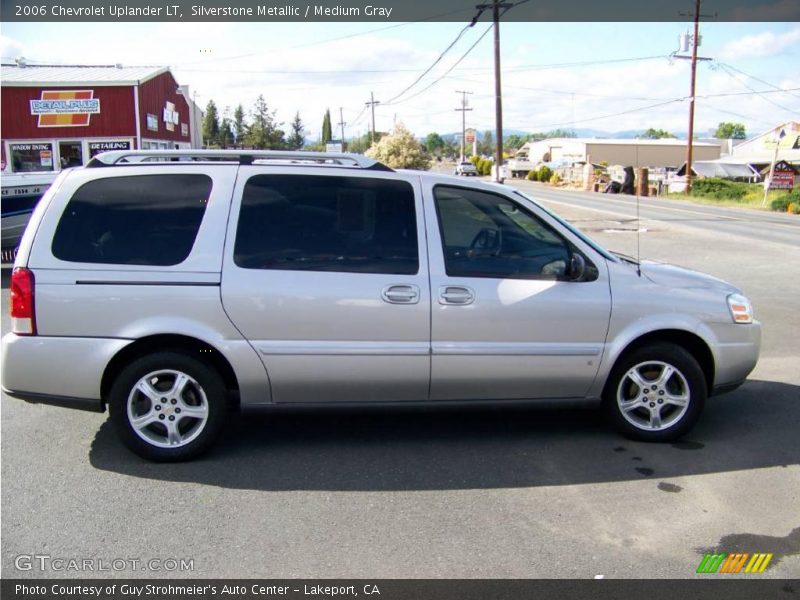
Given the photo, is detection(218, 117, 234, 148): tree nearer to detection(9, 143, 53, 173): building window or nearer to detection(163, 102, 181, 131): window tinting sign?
detection(163, 102, 181, 131): window tinting sign

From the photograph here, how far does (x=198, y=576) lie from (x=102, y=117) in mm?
35899

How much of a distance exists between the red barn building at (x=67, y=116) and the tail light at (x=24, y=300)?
32428 millimetres

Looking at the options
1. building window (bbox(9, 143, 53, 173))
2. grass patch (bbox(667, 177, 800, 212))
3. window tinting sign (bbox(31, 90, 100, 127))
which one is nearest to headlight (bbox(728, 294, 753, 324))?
grass patch (bbox(667, 177, 800, 212))

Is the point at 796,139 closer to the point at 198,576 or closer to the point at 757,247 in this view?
the point at 757,247

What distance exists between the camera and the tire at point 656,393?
498 centimetres

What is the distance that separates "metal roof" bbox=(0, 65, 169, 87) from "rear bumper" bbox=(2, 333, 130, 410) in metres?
33.5

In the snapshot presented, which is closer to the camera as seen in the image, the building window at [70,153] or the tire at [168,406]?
the tire at [168,406]

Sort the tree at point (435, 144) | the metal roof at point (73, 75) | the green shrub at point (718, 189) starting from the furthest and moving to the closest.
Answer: the tree at point (435, 144) → the green shrub at point (718, 189) → the metal roof at point (73, 75)

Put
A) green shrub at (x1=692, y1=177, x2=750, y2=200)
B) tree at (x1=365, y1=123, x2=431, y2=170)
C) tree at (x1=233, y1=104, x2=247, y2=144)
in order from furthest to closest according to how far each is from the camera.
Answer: tree at (x1=233, y1=104, x2=247, y2=144) < green shrub at (x1=692, y1=177, x2=750, y2=200) < tree at (x1=365, y1=123, x2=431, y2=170)

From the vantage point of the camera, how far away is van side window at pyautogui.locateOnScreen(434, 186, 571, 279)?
15.9ft

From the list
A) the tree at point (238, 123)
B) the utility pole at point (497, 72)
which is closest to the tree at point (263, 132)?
the tree at point (238, 123)

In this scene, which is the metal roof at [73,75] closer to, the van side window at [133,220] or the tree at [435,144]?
the van side window at [133,220]

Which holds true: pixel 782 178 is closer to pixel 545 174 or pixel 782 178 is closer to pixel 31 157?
pixel 545 174

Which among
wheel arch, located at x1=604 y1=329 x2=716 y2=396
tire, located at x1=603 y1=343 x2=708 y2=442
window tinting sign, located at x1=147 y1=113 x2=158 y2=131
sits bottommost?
tire, located at x1=603 y1=343 x2=708 y2=442
